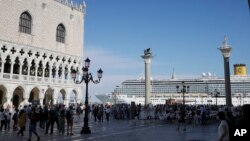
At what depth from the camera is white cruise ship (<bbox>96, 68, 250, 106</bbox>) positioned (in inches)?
2562

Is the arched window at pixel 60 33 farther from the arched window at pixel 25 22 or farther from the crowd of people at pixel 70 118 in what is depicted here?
the crowd of people at pixel 70 118

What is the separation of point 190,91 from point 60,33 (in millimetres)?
41432

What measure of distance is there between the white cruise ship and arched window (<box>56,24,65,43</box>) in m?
27.6

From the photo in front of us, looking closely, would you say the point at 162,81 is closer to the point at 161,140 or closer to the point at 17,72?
the point at 17,72

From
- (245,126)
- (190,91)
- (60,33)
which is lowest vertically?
(245,126)

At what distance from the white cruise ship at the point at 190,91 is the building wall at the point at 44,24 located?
2586 cm

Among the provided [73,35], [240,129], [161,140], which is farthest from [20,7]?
[240,129]

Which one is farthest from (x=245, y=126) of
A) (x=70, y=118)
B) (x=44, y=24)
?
(x=44, y=24)

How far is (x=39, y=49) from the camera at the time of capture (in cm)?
3481

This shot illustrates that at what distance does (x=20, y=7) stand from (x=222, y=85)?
51.0 m

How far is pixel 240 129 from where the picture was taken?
3693 millimetres

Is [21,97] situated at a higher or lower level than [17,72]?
lower

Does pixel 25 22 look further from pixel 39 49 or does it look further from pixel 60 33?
pixel 60 33

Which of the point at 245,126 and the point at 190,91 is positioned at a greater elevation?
the point at 190,91
